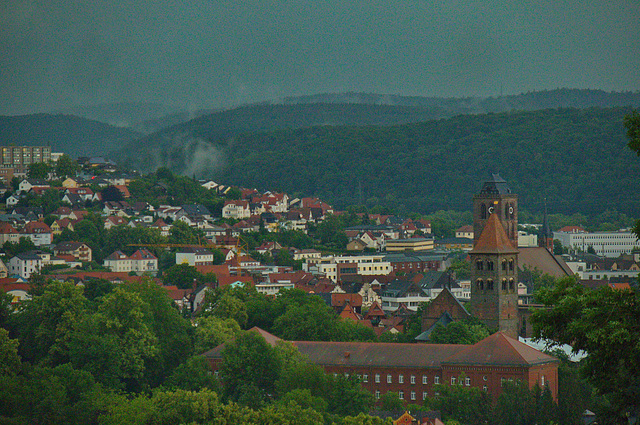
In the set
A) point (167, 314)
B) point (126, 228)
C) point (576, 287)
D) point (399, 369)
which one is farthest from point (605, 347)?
point (126, 228)

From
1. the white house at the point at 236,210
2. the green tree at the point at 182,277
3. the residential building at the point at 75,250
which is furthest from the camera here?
the white house at the point at 236,210

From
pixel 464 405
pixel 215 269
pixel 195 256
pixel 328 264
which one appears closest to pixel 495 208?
pixel 215 269

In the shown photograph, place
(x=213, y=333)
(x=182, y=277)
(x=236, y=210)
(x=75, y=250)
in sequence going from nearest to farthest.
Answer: (x=213, y=333), (x=182, y=277), (x=75, y=250), (x=236, y=210)

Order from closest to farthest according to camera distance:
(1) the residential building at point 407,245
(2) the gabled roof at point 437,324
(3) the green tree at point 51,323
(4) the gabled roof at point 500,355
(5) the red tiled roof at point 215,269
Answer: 1. (4) the gabled roof at point 500,355
2. (3) the green tree at point 51,323
3. (2) the gabled roof at point 437,324
4. (5) the red tiled roof at point 215,269
5. (1) the residential building at point 407,245

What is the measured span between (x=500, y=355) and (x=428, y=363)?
15.0 ft

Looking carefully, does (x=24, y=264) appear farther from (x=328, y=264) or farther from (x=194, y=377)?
(x=194, y=377)

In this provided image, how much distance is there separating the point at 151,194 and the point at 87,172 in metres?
14.9

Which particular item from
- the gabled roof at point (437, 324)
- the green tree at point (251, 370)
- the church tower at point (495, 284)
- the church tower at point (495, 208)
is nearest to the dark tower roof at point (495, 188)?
the church tower at point (495, 208)

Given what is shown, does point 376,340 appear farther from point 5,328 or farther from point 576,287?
point 576,287

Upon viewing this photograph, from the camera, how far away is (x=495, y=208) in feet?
401

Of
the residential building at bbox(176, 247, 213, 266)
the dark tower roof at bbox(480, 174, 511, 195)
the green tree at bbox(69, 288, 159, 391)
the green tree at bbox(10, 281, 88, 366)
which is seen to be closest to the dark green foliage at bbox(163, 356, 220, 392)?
the green tree at bbox(69, 288, 159, 391)

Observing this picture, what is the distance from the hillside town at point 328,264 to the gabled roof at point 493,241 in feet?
0.34

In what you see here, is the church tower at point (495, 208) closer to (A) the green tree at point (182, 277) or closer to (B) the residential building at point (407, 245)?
(A) the green tree at point (182, 277)

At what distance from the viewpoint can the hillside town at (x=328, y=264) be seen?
74000mm
